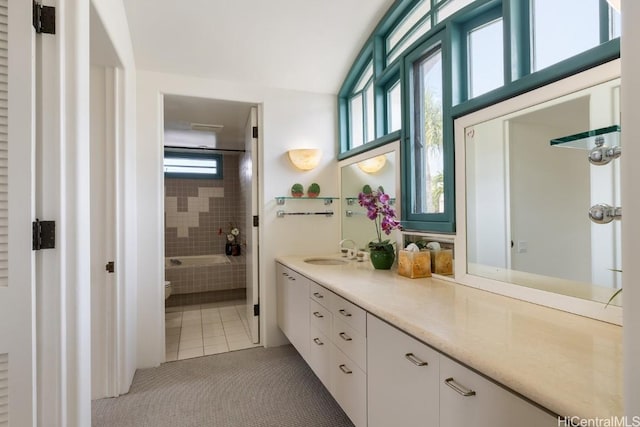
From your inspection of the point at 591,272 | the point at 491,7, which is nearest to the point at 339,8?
the point at 491,7

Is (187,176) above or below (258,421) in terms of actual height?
above

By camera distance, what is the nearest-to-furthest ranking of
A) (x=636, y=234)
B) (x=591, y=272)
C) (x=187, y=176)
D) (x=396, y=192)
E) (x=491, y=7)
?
1. (x=636, y=234)
2. (x=591, y=272)
3. (x=491, y=7)
4. (x=396, y=192)
5. (x=187, y=176)

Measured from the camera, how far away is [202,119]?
3402 mm

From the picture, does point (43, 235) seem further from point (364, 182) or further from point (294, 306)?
point (364, 182)

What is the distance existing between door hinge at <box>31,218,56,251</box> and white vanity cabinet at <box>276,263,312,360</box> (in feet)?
4.60

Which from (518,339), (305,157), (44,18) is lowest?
(518,339)

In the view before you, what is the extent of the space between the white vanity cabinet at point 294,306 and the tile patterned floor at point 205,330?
1.69 ft

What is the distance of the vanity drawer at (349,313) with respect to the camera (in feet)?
4.82

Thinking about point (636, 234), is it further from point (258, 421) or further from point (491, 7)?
point (258, 421)

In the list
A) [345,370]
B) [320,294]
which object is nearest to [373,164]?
[320,294]

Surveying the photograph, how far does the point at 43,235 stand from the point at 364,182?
2.14m

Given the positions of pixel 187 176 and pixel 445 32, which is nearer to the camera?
pixel 445 32

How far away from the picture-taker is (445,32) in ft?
6.07

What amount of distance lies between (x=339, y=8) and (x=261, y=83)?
92 cm
